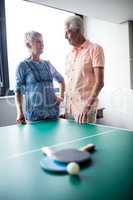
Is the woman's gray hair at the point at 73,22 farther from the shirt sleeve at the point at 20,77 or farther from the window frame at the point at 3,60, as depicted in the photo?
the window frame at the point at 3,60

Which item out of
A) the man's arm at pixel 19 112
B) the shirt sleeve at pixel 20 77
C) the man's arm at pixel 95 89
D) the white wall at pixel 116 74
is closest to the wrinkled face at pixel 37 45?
the shirt sleeve at pixel 20 77

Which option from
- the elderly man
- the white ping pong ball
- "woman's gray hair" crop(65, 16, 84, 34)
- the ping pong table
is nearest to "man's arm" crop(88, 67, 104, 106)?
the elderly man

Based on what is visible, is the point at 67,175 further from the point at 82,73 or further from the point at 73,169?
the point at 82,73

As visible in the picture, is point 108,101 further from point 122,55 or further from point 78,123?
point 78,123

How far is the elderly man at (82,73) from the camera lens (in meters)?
1.82

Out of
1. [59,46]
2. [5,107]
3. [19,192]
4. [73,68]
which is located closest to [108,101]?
[59,46]

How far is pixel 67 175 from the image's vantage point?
914 mm

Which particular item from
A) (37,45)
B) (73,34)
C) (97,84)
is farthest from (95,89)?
(37,45)

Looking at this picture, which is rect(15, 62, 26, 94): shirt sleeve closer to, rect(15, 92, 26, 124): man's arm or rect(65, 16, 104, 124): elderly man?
rect(15, 92, 26, 124): man's arm

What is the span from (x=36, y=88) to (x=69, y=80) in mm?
281

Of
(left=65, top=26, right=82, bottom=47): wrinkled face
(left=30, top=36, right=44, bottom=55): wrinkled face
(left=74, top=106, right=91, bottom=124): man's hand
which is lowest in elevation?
(left=74, top=106, right=91, bottom=124): man's hand

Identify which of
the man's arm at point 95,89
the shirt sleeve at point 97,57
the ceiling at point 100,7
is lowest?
the man's arm at point 95,89

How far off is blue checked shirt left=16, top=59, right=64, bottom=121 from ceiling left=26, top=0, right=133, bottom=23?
769mm

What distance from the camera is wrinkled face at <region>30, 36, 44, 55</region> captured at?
6.43ft
